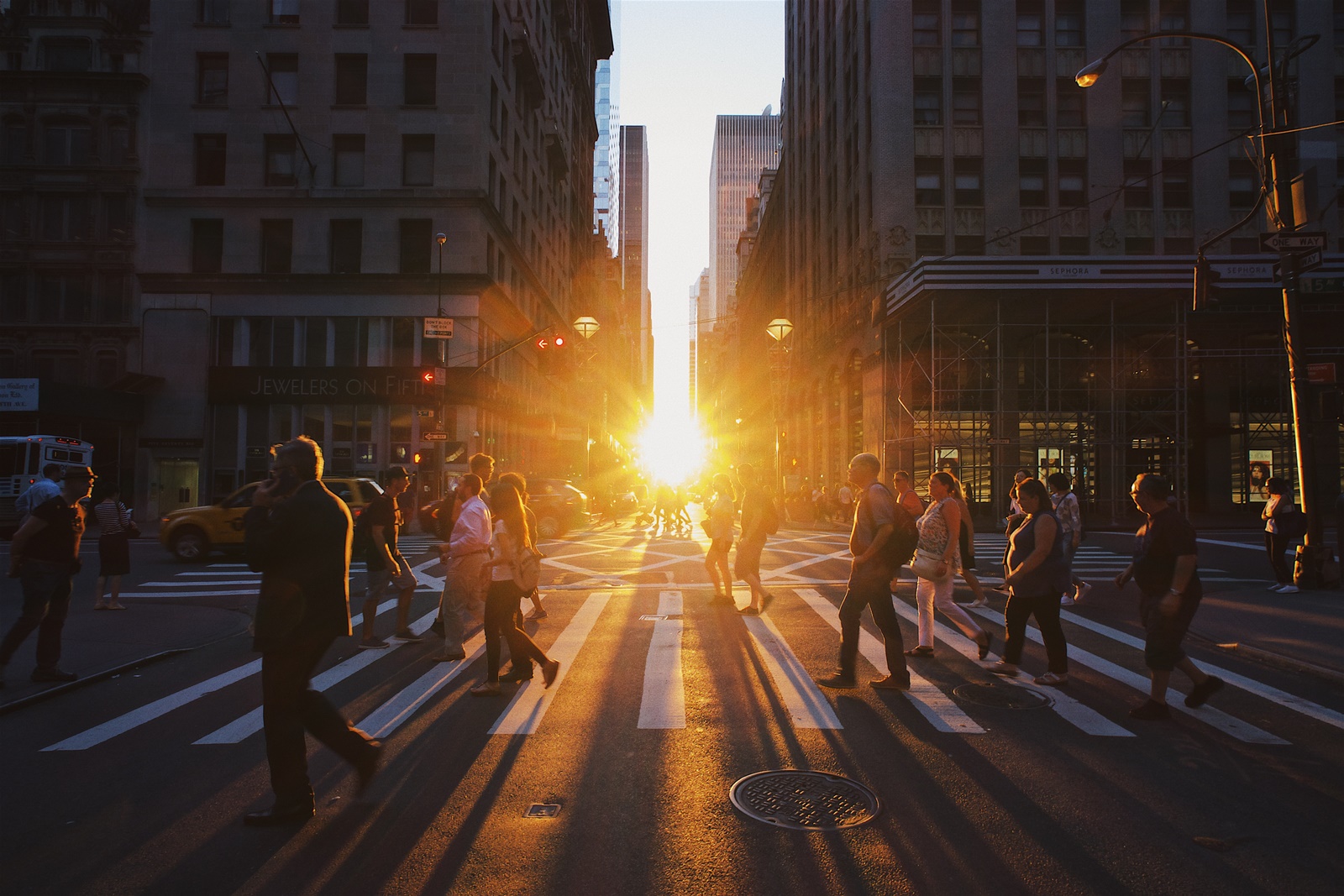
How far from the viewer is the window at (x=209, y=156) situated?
34844 mm

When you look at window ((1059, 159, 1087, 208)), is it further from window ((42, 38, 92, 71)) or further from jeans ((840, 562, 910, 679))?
window ((42, 38, 92, 71))

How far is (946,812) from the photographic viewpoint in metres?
4.41

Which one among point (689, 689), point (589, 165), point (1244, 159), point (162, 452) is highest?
point (589, 165)

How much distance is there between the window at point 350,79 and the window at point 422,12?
2.77m

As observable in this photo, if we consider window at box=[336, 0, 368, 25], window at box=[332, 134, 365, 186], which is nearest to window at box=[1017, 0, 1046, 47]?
window at box=[336, 0, 368, 25]

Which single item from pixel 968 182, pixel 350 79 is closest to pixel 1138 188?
pixel 968 182

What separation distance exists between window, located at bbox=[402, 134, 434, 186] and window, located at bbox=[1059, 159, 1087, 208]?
2699cm

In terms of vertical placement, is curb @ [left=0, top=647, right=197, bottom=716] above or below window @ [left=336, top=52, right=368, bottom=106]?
below

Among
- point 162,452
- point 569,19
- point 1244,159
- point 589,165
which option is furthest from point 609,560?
point 589,165

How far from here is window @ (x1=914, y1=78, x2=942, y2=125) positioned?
32.9 metres

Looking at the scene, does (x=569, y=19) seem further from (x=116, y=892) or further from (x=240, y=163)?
(x=116, y=892)

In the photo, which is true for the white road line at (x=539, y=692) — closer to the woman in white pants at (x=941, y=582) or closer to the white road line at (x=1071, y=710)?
the woman in white pants at (x=941, y=582)

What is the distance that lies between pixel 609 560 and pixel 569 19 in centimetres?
5443

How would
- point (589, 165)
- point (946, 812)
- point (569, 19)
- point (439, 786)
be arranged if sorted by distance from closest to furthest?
point (946, 812)
point (439, 786)
point (569, 19)
point (589, 165)
